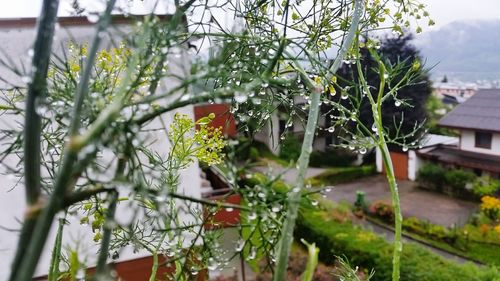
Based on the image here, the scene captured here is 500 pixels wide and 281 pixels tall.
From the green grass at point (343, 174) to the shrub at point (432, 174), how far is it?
1.73m

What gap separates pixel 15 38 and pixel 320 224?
5.30m

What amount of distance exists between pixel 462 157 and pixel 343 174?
9.79ft

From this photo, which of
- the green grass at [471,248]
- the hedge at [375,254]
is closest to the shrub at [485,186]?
the green grass at [471,248]

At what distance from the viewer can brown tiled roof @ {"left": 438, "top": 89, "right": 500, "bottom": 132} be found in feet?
35.6

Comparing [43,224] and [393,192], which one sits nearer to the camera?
[43,224]

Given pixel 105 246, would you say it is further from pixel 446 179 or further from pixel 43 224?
pixel 446 179

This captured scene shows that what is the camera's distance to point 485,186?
32.8 feet

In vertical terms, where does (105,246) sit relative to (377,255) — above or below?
above

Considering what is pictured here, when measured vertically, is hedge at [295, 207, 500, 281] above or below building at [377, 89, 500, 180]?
below

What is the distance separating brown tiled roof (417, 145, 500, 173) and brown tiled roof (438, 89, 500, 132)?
69cm

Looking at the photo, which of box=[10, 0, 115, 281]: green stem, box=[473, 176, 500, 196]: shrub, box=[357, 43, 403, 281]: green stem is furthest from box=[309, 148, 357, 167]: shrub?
box=[10, 0, 115, 281]: green stem

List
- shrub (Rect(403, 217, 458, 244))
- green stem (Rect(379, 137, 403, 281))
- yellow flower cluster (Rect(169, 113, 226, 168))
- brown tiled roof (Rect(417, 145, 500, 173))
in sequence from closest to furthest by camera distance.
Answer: green stem (Rect(379, 137, 403, 281)), yellow flower cluster (Rect(169, 113, 226, 168)), shrub (Rect(403, 217, 458, 244)), brown tiled roof (Rect(417, 145, 500, 173))

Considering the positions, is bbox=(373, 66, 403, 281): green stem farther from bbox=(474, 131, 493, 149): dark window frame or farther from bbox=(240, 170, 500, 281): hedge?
bbox=(474, 131, 493, 149): dark window frame

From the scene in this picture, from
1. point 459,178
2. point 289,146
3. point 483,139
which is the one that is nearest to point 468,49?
point 483,139
